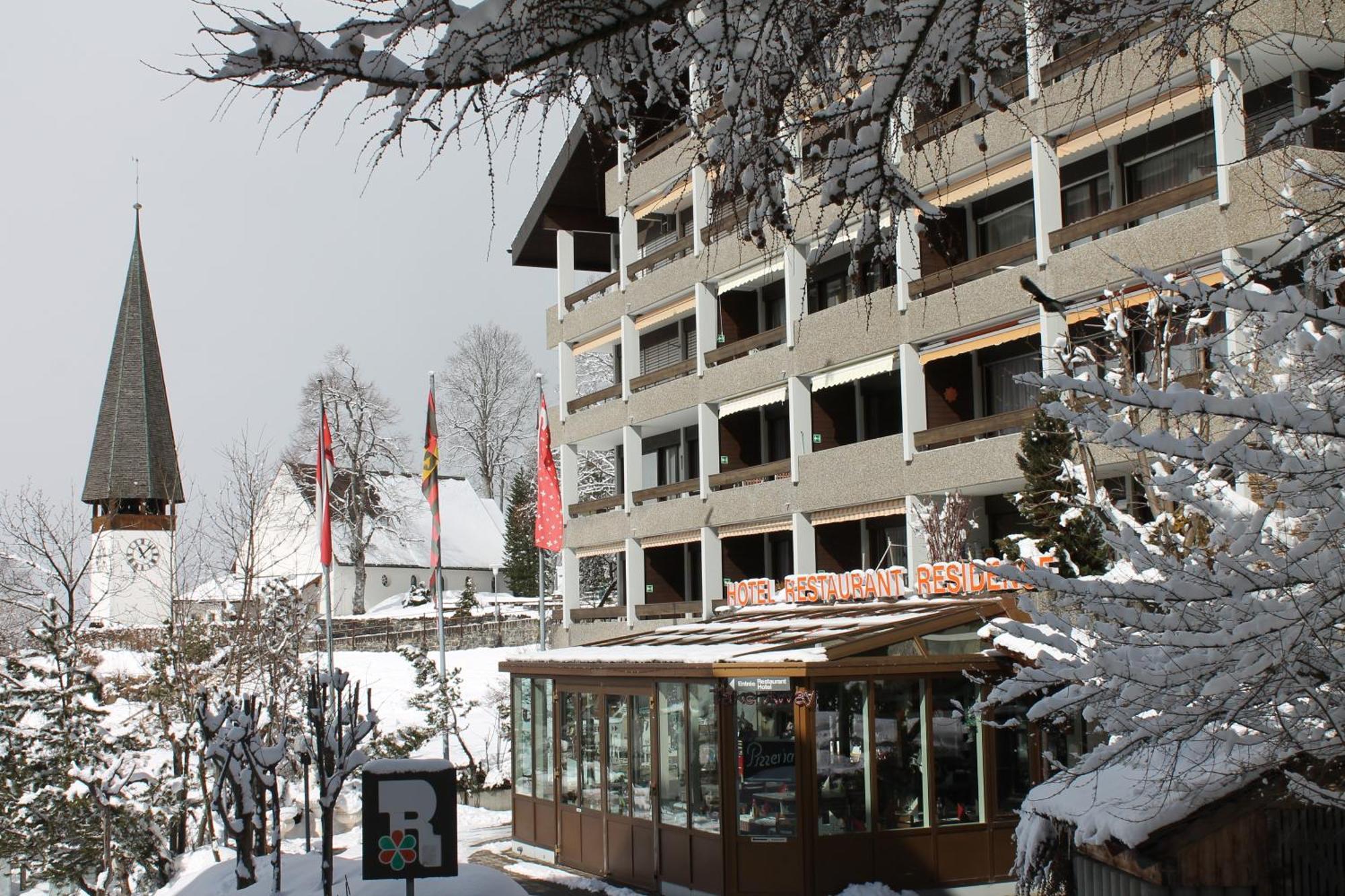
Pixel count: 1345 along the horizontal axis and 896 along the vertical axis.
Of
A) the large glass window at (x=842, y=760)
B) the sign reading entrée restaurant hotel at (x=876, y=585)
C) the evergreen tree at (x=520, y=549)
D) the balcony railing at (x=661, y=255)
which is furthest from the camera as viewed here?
the evergreen tree at (x=520, y=549)

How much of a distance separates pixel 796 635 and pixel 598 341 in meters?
19.1

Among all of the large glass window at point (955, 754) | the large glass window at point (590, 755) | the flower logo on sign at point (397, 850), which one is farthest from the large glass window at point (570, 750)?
the flower logo on sign at point (397, 850)

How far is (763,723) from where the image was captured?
16.4 metres

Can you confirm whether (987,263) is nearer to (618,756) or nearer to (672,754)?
(618,756)

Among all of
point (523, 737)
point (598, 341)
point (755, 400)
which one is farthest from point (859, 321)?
point (598, 341)

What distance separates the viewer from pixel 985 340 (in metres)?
23.7

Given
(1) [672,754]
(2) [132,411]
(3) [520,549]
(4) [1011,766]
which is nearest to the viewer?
(4) [1011,766]

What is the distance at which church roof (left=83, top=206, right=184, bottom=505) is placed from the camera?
2445 inches

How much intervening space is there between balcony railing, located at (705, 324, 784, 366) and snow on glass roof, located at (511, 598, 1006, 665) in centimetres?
690

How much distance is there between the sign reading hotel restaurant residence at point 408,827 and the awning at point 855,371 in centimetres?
1563

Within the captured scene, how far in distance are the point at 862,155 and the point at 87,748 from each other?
18064 millimetres

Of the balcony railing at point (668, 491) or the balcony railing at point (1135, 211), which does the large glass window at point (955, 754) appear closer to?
the balcony railing at point (1135, 211)

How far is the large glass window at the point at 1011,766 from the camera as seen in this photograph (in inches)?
671

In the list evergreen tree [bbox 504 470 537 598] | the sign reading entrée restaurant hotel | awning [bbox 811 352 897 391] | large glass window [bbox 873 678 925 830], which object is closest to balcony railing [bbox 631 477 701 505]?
awning [bbox 811 352 897 391]
